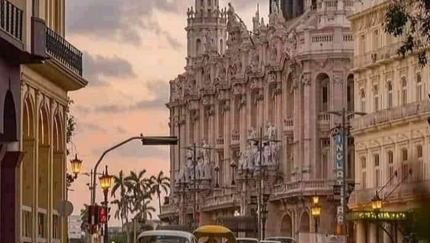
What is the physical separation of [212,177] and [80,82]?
96.1 m

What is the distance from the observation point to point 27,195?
39781mm

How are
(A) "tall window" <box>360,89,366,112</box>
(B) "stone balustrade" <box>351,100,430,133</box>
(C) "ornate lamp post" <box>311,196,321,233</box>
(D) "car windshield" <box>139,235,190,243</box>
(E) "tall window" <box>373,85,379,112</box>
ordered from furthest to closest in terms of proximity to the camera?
(C) "ornate lamp post" <box>311,196,321,233</box>
(A) "tall window" <box>360,89,366,112</box>
(E) "tall window" <box>373,85,379,112</box>
(B) "stone balustrade" <box>351,100,430,133</box>
(D) "car windshield" <box>139,235,190,243</box>

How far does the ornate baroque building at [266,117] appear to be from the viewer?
4262 inches

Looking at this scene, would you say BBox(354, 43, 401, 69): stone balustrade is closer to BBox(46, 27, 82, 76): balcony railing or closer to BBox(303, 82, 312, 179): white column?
BBox(303, 82, 312, 179): white column

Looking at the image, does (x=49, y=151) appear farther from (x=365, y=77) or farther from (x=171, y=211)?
(x=171, y=211)

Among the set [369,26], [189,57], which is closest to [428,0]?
[369,26]

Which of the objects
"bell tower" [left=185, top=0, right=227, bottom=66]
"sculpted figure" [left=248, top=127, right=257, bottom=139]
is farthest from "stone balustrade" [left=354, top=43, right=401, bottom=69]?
"bell tower" [left=185, top=0, right=227, bottom=66]

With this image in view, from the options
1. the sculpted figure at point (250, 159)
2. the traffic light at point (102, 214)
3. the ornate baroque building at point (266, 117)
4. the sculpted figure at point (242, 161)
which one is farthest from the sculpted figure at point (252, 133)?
the traffic light at point (102, 214)

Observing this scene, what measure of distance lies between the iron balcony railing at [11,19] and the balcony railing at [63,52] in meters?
6.98

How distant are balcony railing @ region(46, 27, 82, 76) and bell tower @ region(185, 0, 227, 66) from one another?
119 m

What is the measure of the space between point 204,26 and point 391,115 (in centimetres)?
8785

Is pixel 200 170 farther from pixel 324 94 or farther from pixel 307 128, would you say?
pixel 324 94

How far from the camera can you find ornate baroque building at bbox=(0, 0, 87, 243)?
30.9 metres

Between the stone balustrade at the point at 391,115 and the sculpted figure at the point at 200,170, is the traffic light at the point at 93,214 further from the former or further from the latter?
the sculpted figure at the point at 200,170
